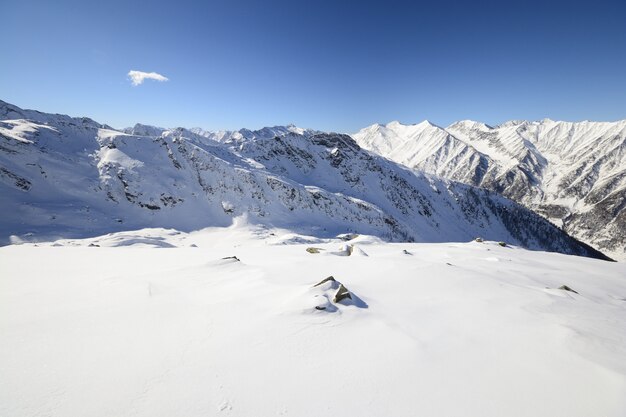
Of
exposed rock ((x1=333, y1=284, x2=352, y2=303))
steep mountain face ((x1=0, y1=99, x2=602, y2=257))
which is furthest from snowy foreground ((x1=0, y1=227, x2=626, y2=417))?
steep mountain face ((x1=0, y1=99, x2=602, y2=257))

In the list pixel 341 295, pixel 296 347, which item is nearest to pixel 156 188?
pixel 341 295

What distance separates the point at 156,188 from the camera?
6028 cm

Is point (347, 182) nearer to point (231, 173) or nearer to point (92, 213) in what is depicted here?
point (231, 173)

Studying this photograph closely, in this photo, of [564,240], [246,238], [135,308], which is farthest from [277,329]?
[564,240]

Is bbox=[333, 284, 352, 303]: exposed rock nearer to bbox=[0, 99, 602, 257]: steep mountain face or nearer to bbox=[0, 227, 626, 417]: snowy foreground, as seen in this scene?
bbox=[0, 227, 626, 417]: snowy foreground

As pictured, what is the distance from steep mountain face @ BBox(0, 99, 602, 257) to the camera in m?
46.9

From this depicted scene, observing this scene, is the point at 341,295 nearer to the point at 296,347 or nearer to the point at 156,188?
the point at 296,347

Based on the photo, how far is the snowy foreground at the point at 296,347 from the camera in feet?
13.4

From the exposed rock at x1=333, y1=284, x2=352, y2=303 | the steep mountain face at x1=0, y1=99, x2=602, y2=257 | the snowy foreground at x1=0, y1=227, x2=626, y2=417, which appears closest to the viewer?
the snowy foreground at x1=0, y1=227, x2=626, y2=417

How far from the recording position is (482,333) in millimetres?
6391

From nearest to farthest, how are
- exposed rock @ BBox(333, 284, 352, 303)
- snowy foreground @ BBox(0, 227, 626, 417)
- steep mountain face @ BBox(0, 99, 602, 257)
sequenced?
snowy foreground @ BBox(0, 227, 626, 417)
exposed rock @ BBox(333, 284, 352, 303)
steep mountain face @ BBox(0, 99, 602, 257)

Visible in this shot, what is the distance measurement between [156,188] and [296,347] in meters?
64.0

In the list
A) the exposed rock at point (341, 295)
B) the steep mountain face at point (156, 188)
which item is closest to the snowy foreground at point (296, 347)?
the exposed rock at point (341, 295)

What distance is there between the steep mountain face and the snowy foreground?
149 ft
